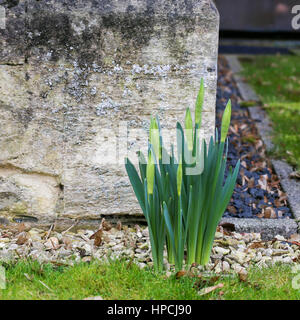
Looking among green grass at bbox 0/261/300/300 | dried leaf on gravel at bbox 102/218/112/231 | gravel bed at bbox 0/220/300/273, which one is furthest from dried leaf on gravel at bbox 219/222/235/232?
dried leaf on gravel at bbox 102/218/112/231

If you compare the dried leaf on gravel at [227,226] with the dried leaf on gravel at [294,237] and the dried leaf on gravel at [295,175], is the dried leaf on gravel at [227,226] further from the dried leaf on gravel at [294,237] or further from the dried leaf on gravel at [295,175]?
the dried leaf on gravel at [295,175]

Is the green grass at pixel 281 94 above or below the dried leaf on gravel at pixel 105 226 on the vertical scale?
above

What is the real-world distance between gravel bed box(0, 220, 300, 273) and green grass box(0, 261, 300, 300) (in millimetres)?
98

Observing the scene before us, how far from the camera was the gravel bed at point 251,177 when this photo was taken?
3.45 meters

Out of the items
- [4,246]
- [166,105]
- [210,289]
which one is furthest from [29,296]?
[166,105]

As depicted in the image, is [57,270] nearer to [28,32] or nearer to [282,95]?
[28,32]

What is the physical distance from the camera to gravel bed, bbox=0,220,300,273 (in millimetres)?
2654

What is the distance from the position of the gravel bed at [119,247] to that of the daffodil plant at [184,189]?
0.18 meters

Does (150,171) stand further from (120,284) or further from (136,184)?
(120,284)

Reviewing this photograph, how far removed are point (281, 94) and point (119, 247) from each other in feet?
11.5

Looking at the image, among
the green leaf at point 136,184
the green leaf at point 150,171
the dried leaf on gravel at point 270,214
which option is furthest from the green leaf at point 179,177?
the dried leaf on gravel at point 270,214

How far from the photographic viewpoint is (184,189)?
2.37 meters

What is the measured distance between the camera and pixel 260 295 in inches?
92.5

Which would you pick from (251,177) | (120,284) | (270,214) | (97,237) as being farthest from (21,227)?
(251,177)
